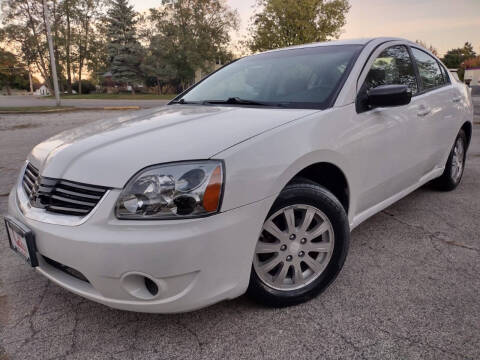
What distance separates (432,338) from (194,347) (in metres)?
1.11

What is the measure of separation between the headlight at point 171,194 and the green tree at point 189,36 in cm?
3861

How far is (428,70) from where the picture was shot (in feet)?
10.6

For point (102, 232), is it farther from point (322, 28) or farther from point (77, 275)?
point (322, 28)

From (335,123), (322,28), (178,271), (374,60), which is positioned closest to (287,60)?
(374,60)

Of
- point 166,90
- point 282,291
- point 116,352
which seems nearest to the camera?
point 116,352

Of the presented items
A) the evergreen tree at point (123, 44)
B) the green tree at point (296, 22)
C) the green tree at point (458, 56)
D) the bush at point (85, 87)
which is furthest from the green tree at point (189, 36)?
the green tree at point (458, 56)

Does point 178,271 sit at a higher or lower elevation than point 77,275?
higher

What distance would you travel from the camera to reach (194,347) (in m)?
1.68

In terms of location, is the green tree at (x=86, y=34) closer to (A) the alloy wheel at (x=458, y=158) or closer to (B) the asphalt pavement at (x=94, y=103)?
(B) the asphalt pavement at (x=94, y=103)

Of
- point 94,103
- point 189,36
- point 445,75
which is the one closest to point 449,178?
point 445,75

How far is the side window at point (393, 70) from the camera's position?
2.46m

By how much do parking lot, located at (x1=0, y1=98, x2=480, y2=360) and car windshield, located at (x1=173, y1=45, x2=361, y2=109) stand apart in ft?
3.71

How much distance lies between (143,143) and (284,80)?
122 centimetres

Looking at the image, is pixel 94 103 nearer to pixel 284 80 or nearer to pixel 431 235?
pixel 284 80
